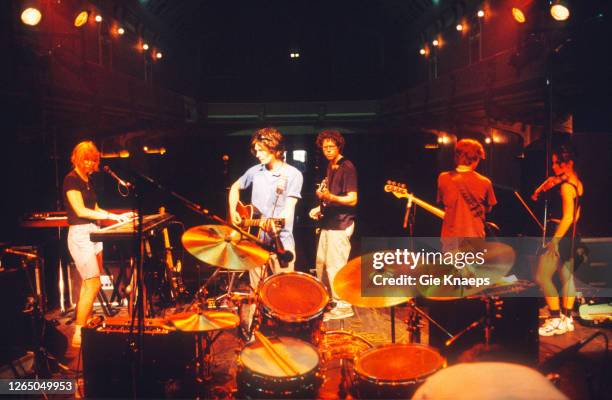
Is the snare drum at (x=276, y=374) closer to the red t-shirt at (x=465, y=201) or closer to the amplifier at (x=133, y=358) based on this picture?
the amplifier at (x=133, y=358)

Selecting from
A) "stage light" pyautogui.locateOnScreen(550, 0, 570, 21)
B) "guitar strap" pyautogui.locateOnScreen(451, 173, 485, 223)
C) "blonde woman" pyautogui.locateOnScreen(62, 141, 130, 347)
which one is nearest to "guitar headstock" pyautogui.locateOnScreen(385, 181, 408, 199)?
"guitar strap" pyautogui.locateOnScreen(451, 173, 485, 223)

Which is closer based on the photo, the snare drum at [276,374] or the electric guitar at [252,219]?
the snare drum at [276,374]

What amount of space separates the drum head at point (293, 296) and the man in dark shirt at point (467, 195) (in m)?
1.78

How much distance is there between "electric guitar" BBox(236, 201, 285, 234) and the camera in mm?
4660

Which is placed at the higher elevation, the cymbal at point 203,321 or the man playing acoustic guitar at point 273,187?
the man playing acoustic guitar at point 273,187

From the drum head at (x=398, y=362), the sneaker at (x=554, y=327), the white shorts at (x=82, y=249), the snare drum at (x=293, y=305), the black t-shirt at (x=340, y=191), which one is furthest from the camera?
the black t-shirt at (x=340, y=191)

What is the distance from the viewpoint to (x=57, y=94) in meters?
8.52

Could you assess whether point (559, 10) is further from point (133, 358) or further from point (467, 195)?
point (133, 358)

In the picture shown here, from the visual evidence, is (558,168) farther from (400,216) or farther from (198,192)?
(198,192)

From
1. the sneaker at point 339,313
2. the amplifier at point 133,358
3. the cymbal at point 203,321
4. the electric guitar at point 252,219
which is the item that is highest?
the electric guitar at point 252,219

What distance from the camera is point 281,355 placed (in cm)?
324

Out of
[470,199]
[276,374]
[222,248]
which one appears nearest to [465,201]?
[470,199]

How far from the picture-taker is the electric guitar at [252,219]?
466cm

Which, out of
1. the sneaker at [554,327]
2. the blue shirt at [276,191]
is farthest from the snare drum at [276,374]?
the sneaker at [554,327]
